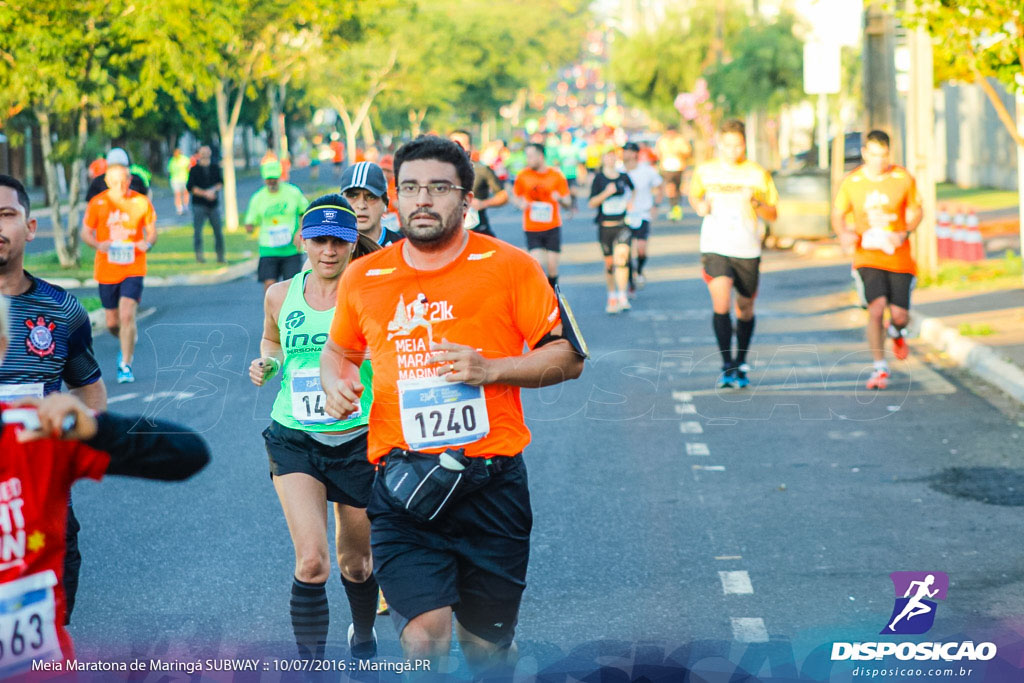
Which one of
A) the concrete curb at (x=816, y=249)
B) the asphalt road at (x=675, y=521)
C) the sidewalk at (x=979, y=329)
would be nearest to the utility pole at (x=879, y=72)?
the sidewalk at (x=979, y=329)

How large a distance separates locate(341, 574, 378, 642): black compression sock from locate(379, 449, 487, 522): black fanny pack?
1398 millimetres

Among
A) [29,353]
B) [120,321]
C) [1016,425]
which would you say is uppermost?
[29,353]

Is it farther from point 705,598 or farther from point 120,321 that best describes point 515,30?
point 705,598

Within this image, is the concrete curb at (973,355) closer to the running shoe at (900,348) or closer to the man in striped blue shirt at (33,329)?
the running shoe at (900,348)

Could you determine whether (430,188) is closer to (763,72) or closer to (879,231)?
(879,231)

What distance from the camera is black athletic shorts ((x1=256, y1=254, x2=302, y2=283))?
46.2 feet

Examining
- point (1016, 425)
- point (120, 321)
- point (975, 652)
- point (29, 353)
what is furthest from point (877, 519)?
point (120, 321)

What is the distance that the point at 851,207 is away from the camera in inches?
457

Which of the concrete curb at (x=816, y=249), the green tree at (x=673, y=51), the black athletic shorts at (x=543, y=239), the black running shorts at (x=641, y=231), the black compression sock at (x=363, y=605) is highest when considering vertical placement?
the green tree at (x=673, y=51)

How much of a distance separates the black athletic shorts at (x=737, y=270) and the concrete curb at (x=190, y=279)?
12155mm

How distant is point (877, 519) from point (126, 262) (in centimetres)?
733

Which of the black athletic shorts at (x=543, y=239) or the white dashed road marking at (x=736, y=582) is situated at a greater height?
the black athletic shorts at (x=543, y=239)

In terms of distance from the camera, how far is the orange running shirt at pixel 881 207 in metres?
11.4

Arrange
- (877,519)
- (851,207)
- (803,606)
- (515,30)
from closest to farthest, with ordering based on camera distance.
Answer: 1. (803,606)
2. (877,519)
3. (851,207)
4. (515,30)
